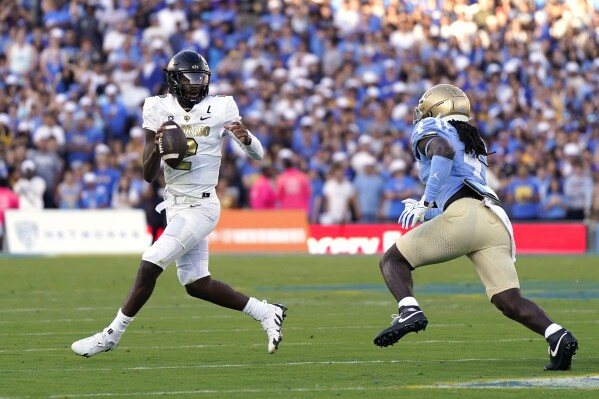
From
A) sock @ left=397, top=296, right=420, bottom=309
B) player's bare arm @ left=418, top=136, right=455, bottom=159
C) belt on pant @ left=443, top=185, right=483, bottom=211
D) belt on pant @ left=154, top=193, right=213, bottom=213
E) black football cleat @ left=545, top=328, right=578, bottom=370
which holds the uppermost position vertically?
player's bare arm @ left=418, top=136, right=455, bottom=159

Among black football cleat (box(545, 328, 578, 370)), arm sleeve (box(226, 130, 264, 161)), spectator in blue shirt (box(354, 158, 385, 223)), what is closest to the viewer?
black football cleat (box(545, 328, 578, 370))

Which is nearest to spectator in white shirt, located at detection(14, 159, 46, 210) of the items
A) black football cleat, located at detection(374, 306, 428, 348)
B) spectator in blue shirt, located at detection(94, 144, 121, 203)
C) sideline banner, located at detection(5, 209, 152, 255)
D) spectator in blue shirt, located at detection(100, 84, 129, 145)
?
sideline banner, located at detection(5, 209, 152, 255)

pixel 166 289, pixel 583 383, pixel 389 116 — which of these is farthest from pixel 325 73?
pixel 583 383

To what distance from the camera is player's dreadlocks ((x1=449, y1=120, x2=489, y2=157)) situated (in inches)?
323

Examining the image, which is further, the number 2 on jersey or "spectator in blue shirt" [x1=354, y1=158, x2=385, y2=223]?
"spectator in blue shirt" [x1=354, y1=158, x2=385, y2=223]

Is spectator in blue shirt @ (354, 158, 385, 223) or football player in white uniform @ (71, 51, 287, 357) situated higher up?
football player in white uniform @ (71, 51, 287, 357)

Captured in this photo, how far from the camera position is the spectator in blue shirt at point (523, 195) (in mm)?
21156

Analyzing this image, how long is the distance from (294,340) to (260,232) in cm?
1148

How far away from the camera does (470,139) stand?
324 inches

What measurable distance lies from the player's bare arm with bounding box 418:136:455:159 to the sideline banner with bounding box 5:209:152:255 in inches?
508

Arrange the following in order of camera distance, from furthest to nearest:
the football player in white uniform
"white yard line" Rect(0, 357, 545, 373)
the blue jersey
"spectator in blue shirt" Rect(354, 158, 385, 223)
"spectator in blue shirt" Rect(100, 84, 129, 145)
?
1. "spectator in blue shirt" Rect(100, 84, 129, 145)
2. "spectator in blue shirt" Rect(354, 158, 385, 223)
3. the football player in white uniform
4. the blue jersey
5. "white yard line" Rect(0, 357, 545, 373)

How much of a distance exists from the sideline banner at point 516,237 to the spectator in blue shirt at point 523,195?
0.29 meters

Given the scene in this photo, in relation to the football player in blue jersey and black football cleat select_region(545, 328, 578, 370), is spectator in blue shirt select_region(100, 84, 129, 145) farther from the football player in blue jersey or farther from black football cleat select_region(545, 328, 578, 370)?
black football cleat select_region(545, 328, 578, 370)

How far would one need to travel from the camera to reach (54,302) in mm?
13055
